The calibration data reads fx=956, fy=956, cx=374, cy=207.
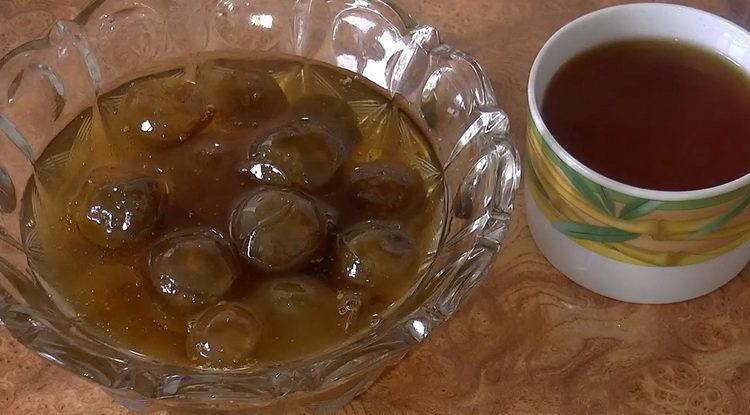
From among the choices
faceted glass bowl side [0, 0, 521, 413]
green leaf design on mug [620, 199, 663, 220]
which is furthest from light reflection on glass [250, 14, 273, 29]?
green leaf design on mug [620, 199, 663, 220]

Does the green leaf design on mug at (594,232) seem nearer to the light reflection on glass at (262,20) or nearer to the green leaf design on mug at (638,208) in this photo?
the green leaf design on mug at (638,208)

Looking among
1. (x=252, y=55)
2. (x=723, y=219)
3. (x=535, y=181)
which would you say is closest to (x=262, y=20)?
(x=252, y=55)

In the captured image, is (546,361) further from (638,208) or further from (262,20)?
(262,20)

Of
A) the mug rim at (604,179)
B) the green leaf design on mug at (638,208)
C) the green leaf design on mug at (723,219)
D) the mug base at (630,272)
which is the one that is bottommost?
the mug base at (630,272)

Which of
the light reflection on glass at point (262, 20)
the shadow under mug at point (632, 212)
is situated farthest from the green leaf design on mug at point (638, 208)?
the light reflection on glass at point (262, 20)

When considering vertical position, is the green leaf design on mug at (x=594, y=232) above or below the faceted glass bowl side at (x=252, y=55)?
below

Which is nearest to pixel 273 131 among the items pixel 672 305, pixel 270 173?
pixel 270 173

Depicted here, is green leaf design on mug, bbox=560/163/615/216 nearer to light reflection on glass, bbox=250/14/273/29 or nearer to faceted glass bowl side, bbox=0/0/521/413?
faceted glass bowl side, bbox=0/0/521/413
